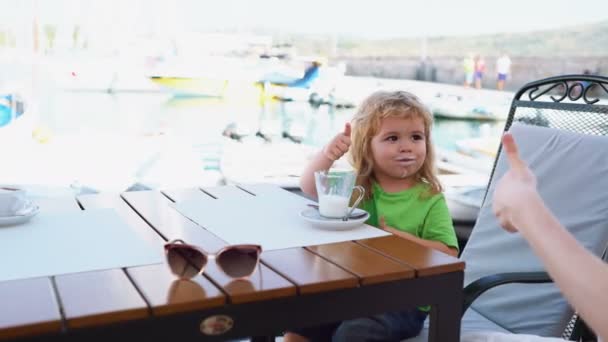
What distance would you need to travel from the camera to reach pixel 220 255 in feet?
3.52

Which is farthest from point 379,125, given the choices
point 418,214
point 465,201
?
point 465,201

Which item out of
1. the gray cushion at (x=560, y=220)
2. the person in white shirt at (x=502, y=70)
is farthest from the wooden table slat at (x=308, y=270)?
the person in white shirt at (x=502, y=70)

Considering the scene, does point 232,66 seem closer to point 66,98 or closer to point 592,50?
point 66,98

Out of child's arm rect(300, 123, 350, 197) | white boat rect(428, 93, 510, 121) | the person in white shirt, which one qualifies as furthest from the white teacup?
the person in white shirt

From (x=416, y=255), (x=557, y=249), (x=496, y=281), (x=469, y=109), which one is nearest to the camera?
(x=557, y=249)

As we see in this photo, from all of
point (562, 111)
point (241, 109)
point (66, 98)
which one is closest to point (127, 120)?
point (241, 109)

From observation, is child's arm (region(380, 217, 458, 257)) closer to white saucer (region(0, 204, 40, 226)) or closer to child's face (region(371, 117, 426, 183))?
child's face (region(371, 117, 426, 183))

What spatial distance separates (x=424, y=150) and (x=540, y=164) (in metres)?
0.43

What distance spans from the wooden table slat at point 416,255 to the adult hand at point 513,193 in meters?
0.22

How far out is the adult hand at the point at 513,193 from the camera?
945mm

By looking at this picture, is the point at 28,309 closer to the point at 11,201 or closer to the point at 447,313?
the point at 11,201

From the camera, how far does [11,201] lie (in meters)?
1.45

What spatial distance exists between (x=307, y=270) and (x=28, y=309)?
1.52 feet

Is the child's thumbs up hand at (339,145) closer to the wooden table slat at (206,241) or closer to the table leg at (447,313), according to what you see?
the wooden table slat at (206,241)
